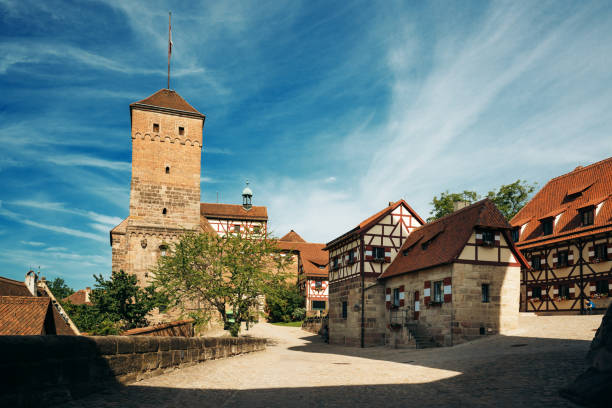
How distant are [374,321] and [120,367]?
70.8 ft

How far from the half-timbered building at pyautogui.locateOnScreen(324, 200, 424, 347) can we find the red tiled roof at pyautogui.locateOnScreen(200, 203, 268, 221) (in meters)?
26.7

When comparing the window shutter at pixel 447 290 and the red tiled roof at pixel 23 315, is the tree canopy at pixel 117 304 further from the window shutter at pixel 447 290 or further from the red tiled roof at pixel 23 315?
the window shutter at pixel 447 290

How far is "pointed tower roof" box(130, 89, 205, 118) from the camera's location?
3675 cm

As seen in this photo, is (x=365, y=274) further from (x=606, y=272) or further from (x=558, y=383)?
(x=558, y=383)

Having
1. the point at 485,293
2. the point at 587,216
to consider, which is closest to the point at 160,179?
the point at 485,293

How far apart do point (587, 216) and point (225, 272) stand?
19.6m

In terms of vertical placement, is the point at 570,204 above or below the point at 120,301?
above

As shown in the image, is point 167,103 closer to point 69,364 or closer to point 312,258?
point 312,258

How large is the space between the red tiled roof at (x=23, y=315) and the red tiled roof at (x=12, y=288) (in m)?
5.82

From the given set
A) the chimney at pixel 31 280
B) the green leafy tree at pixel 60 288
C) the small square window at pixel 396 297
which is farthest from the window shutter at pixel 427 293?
the green leafy tree at pixel 60 288

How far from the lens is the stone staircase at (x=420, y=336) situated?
20.8m

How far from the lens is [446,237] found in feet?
74.3

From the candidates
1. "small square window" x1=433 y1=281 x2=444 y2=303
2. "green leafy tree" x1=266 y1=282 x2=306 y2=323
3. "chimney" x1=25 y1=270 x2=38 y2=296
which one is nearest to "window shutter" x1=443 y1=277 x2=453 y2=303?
"small square window" x1=433 y1=281 x2=444 y2=303

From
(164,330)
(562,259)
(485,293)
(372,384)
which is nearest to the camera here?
(372,384)
